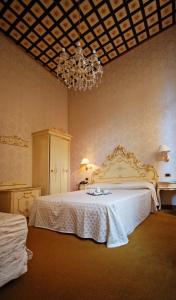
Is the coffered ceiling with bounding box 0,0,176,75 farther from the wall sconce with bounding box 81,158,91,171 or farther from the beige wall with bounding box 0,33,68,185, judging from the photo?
the wall sconce with bounding box 81,158,91,171

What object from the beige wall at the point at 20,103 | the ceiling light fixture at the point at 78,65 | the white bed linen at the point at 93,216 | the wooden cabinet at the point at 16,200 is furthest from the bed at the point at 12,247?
the beige wall at the point at 20,103

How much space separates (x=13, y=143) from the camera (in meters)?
4.14

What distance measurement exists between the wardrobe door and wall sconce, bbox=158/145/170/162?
2.54 m

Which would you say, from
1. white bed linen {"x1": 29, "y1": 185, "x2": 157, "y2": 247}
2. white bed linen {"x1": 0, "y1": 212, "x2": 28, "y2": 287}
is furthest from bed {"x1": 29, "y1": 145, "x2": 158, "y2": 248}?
white bed linen {"x1": 0, "y1": 212, "x2": 28, "y2": 287}

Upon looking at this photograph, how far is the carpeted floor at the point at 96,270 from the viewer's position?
1.35 meters

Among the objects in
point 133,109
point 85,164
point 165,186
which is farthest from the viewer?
point 85,164

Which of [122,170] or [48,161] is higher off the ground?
[48,161]

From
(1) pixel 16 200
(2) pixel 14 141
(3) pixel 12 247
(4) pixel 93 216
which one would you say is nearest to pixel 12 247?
(3) pixel 12 247

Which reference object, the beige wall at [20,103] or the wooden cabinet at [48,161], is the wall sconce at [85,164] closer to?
the wooden cabinet at [48,161]

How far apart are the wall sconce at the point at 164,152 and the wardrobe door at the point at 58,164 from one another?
8.32 ft

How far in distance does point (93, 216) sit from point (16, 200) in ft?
6.43

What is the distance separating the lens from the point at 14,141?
4164mm

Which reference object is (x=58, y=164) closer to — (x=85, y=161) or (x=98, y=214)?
(x=85, y=161)

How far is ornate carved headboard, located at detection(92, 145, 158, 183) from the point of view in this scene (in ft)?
15.0
